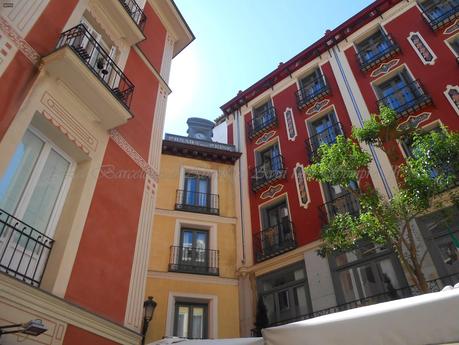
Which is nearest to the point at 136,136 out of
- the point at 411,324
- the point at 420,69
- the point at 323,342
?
the point at 323,342

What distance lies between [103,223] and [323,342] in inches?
177

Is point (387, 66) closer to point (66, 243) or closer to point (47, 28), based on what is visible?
point (47, 28)

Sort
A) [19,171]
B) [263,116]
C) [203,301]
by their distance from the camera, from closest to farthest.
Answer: [19,171]
[203,301]
[263,116]

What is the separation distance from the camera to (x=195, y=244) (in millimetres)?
14703

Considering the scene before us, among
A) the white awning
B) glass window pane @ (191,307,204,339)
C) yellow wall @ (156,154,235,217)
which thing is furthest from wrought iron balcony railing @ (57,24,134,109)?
glass window pane @ (191,307,204,339)

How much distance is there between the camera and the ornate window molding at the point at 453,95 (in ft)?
39.1

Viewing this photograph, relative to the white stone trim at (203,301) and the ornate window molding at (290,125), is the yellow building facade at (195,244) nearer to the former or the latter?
the white stone trim at (203,301)

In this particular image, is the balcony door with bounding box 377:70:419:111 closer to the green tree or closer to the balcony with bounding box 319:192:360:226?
the balcony with bounding box 319:192:360:226

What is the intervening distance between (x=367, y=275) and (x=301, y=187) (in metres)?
4.23

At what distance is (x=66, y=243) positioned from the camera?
5832 mm

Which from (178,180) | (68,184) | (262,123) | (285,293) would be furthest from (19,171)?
(262,123)

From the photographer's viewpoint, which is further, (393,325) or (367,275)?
(367,275)

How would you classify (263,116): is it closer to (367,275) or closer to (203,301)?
(203,301)

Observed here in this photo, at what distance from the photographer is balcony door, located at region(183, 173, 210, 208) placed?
1597cm
